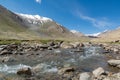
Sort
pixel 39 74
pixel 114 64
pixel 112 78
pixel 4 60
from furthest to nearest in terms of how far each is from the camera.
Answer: pixel 4 60
pixel 114 64
pixel 39 74
pixel 112 78

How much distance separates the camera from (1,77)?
863 inches

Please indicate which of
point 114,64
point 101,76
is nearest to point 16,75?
point 101,76

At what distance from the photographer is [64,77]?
22.4 metres

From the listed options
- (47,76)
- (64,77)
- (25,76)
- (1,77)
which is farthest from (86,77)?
(1,77)

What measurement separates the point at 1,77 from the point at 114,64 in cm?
1543

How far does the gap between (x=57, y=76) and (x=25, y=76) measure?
10.6 feet

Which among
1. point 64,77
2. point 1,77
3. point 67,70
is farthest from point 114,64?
point 1,77

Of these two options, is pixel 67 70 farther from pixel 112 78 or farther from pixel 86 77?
pixel 112 78

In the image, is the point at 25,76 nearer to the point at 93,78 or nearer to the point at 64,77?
the point at 64,77

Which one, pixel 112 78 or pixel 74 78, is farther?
pixel 74 78

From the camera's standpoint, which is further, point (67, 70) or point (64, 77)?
point (67, 70)

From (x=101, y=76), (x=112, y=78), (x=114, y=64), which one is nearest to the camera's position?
(x=112, y=78)

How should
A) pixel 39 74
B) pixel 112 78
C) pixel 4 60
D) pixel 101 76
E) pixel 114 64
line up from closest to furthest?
pixel 112 78 < pixel 101 76 < pixel 39 74 < pixel 114 64 < pixel 4 60

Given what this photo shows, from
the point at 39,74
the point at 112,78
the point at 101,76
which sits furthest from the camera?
the point at 39,74
